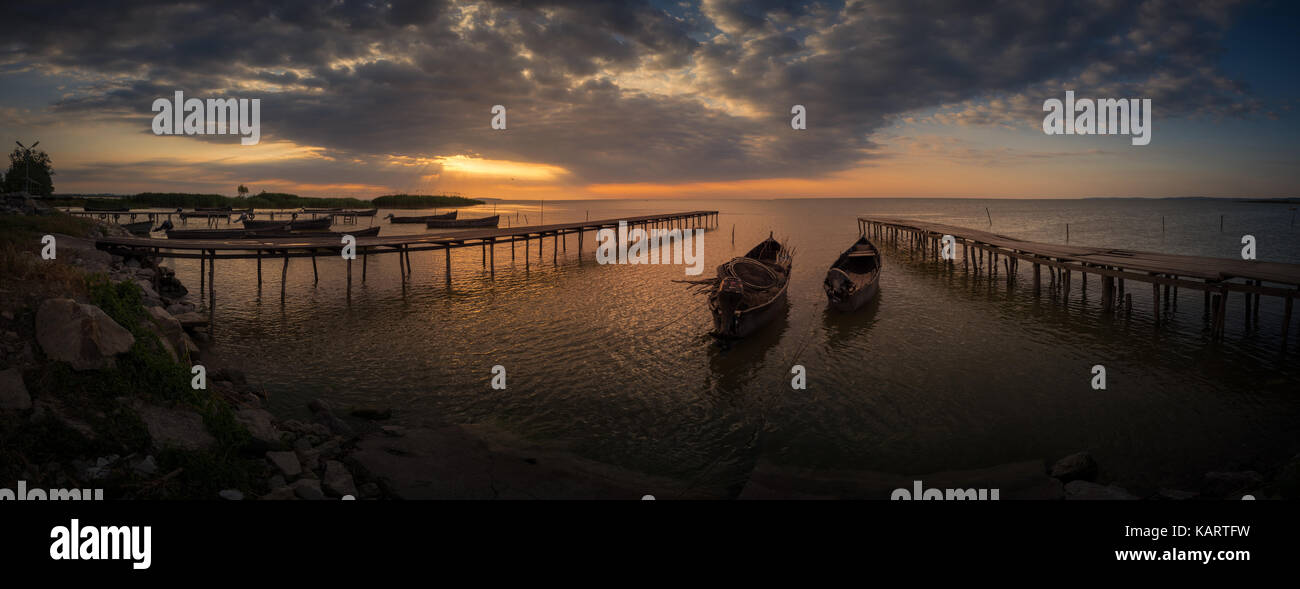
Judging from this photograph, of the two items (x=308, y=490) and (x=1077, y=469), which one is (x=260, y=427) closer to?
(x=308, y=490)

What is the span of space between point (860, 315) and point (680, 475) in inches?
558

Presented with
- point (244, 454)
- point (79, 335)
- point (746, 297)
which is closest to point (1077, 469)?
point (746, 297)

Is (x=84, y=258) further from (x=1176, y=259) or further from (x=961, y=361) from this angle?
(x=1176, y=259)

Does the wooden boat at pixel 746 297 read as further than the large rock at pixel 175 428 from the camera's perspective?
Yes

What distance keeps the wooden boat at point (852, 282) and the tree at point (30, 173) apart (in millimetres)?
78549

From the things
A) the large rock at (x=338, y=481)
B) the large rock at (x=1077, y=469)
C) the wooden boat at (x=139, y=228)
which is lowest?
the large rock at (x=1077, y=469)

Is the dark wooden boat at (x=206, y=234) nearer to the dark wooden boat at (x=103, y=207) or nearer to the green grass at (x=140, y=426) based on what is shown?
the dark wooden boat at (x=103, y=207)

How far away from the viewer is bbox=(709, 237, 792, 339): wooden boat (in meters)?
16.1

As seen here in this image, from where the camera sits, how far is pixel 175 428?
7.25 metres

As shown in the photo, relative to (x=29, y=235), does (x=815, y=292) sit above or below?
below

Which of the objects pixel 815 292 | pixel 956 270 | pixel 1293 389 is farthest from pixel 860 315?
pixel 956 270

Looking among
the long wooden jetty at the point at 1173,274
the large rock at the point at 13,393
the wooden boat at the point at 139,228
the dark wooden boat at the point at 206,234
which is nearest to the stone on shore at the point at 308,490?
the large rock at the point at 13,393

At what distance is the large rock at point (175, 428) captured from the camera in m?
6.96

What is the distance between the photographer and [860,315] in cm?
2055
